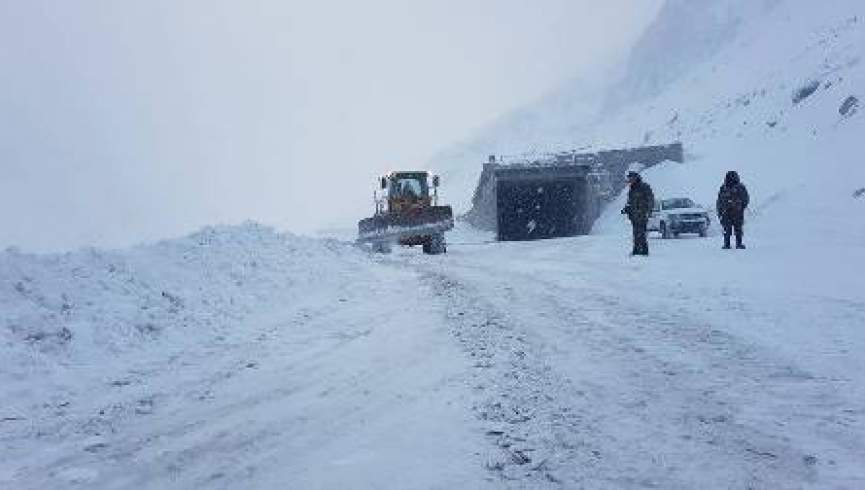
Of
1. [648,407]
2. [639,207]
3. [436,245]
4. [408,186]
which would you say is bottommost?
[648,407]

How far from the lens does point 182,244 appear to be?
1359cm

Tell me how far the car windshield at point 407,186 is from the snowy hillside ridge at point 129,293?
54.1 ft

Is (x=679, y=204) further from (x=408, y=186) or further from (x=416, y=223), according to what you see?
(x=416, y=223)

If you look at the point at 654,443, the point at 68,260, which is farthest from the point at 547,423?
the point at 68,260

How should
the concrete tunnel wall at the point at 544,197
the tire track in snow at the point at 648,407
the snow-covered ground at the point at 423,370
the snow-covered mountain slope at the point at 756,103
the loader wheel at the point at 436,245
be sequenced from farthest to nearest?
the concrete tunnel wall at the point at 544,197
the snow-covered mountain slope at the point at 756,103
the loader wheel at the point at 436,245
the snow-covered ground at the point at 423,370
the tire track in snow at the point at 648,407

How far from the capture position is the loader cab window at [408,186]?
102 feet

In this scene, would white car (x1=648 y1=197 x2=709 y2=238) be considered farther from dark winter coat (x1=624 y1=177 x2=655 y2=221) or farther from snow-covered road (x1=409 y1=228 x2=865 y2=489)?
snow-covered road (x1=409 y1=228 x2=865 y2=489)

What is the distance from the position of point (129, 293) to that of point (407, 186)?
21.4 meters

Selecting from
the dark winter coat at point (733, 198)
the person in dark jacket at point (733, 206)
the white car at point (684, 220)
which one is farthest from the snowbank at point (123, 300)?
the white car at point (684, 220)

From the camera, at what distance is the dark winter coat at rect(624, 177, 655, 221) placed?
19.5 m

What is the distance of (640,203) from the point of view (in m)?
19.6

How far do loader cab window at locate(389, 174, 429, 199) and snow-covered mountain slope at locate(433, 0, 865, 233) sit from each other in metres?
13.0

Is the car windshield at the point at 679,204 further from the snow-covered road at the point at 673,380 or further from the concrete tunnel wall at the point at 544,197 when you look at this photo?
the snow-covered road at the point at 673,380

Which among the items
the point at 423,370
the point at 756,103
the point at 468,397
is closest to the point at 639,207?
the point at 423,370
